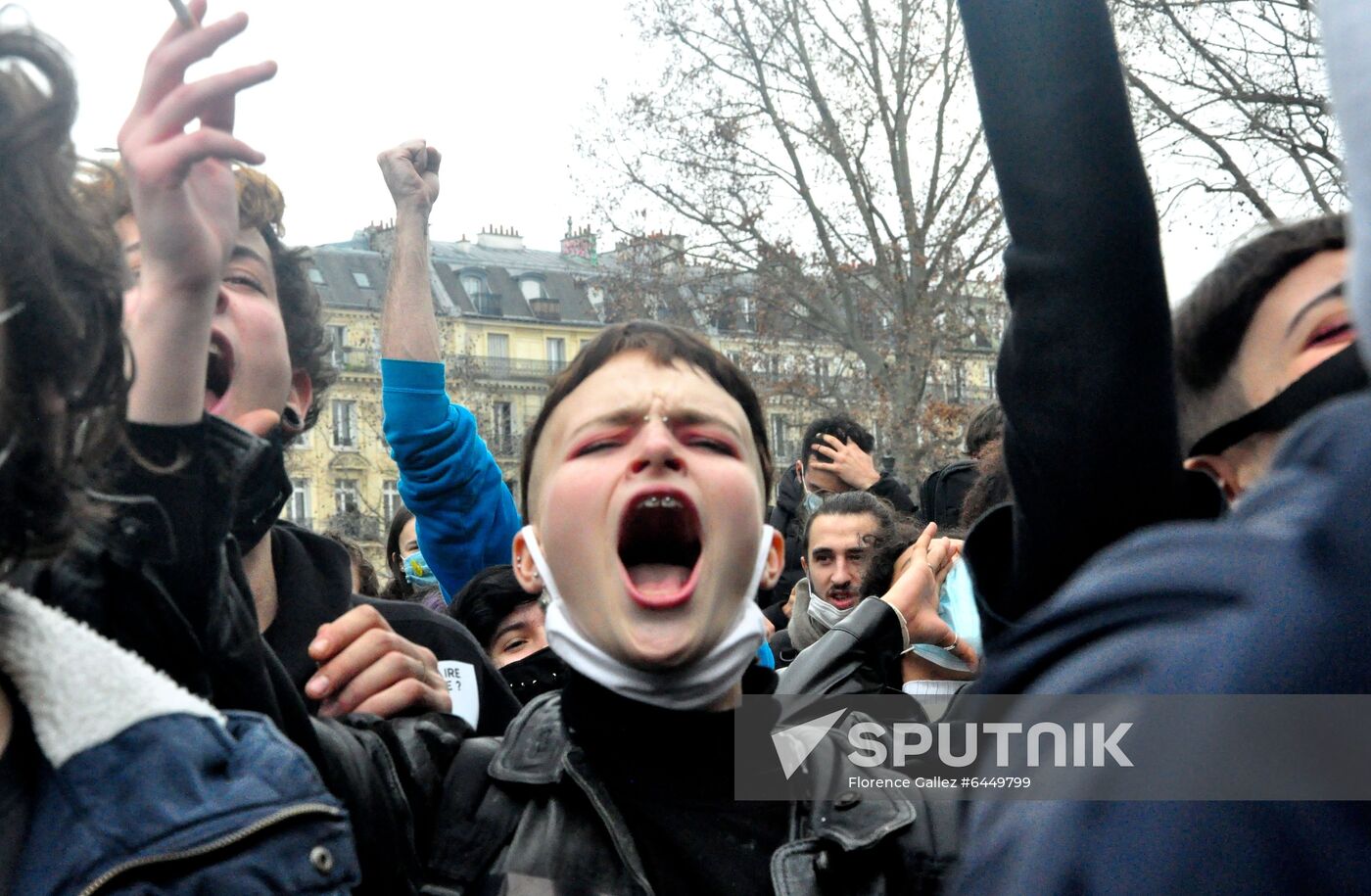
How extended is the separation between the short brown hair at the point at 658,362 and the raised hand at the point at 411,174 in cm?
100

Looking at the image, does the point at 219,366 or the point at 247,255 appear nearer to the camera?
the point at 219,366


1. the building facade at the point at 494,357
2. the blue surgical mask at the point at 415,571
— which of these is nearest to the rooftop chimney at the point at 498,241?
the building facade at the point at 494,357

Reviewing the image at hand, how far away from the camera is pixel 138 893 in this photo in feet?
→ 4.91

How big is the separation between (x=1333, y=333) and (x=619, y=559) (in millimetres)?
1122

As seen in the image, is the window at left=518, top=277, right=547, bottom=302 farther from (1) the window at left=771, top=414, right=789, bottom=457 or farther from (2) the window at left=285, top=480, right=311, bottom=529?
(1) the window at left=771, top=414, right=789, bottom=457

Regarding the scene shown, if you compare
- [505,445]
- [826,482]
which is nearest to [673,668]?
[826,482]

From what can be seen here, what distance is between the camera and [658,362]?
257 centimetres

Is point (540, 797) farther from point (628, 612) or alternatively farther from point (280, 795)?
point (280, 795)

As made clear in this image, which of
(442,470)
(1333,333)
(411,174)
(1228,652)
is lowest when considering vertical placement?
(1228,652)

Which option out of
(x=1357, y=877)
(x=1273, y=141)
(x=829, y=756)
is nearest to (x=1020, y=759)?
(x=1357, y=877)

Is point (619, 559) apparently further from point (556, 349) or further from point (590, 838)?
point (556, 349)

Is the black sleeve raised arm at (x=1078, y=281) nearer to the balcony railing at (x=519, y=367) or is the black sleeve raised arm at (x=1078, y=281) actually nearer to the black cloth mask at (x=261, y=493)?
the black cloth mask at (x=261, y=493)

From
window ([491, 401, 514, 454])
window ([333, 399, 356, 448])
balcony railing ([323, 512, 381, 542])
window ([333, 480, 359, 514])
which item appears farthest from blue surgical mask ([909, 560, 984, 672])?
window ([333, 480, 359, 514])

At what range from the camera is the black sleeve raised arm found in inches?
60.9
